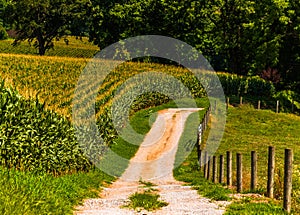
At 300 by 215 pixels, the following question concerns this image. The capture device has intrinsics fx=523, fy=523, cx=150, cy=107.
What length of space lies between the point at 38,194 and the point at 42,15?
68633 millimetres

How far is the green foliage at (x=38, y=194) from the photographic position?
9461mm

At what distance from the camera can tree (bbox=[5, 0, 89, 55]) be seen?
2918 inches

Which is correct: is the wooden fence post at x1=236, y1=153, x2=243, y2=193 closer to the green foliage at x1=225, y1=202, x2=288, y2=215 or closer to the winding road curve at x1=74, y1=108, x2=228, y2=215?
the winding road curve at x1=74, y1=108, x2=228, y2=215

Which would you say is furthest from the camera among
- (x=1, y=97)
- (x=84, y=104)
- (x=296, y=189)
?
(x=84, y=104)

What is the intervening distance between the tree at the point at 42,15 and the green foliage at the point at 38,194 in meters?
61.4

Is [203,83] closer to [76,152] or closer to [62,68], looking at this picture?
[62,68]

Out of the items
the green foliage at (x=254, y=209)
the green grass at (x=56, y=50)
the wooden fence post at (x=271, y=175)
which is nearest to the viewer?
the green foliage at (x=254, y=209)

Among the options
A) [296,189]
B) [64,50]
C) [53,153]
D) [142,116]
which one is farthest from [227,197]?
[64,50]

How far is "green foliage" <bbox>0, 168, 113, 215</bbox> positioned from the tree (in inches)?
2419

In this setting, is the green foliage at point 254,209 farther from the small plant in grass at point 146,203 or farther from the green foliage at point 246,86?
the green foliage at point 246,86

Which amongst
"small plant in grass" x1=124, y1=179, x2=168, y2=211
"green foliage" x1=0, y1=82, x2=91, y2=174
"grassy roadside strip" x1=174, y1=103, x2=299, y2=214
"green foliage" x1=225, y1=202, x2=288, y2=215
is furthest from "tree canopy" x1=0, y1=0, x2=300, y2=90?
"green foliage" x1=225, y1=202, x2=288, y2=215

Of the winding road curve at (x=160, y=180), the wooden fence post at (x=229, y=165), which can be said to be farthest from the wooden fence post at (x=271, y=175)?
the wooden fence post at (x=229, y=165)

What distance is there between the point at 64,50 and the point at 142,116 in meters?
61.2

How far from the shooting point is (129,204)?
13430 mm
